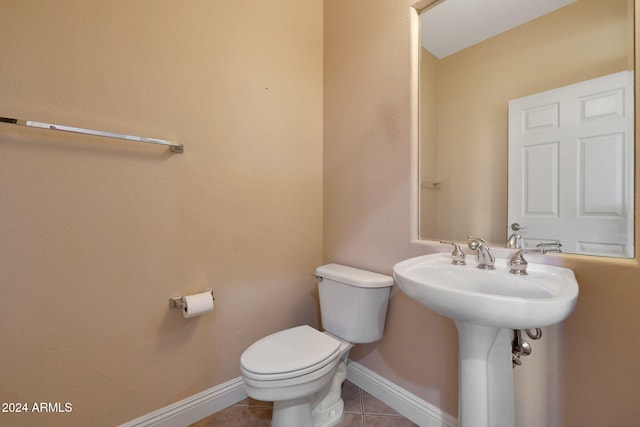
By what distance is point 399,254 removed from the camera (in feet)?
4.09

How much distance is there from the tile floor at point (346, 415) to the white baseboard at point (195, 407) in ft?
0.10

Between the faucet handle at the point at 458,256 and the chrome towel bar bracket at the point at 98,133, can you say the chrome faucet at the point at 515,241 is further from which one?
the chrome towel bar bracket at the point at 98,133

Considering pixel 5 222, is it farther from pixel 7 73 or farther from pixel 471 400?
pixel 471 400

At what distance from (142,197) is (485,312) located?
127cm

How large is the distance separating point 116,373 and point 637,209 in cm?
187

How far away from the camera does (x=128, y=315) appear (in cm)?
103

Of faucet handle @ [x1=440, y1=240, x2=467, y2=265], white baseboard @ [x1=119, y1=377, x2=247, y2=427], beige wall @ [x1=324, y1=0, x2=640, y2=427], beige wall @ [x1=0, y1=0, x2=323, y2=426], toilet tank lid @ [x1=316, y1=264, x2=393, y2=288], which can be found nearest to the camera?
beige wall @ [x1=324, y1=0, x2=640, y2=427]

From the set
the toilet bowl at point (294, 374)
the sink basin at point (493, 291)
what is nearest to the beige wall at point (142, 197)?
the toilet bowl at point (294, 374)

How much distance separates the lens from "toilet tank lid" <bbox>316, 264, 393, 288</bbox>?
1.21 meters

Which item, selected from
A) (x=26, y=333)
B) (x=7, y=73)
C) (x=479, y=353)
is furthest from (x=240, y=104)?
(x=479, y=353)

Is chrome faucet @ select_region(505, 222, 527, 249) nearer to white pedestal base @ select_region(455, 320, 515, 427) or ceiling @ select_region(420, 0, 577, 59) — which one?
white pedestal base @ select_region(455, 320, 515, 427)

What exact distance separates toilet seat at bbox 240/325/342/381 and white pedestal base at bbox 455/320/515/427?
472 mm

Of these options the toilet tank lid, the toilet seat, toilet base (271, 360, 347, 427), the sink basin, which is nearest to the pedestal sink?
the sink basin

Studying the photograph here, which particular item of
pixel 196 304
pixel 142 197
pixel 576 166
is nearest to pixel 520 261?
pixel 576 166
